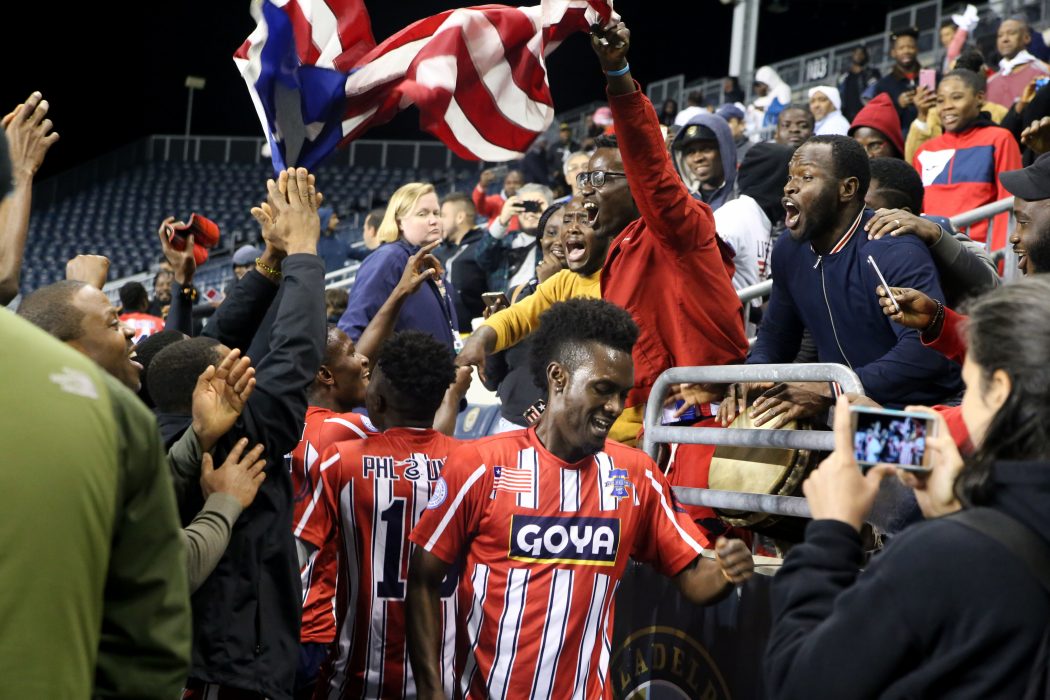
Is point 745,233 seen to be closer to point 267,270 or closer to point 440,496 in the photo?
point 267,270

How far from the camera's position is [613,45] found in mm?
4258

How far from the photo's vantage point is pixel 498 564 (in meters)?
3.49

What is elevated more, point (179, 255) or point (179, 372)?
point (179, 255)

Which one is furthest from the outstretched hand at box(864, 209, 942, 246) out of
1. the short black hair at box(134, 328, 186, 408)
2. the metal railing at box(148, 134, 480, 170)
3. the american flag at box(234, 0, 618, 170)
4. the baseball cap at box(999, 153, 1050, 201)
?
the metal railing at box(148, 134, 480, 170)

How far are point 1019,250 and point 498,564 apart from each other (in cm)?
194

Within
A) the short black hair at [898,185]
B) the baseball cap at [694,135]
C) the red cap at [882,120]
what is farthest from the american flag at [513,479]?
the red cap at [882,120]

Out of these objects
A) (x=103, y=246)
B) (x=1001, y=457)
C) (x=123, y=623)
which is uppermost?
(x=1001, y=457)

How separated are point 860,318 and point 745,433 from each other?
2.91ft

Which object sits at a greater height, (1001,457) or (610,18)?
(610,18)

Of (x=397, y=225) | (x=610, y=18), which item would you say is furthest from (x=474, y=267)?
(x=610, y=18)

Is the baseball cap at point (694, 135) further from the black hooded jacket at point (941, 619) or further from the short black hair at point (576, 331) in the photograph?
the black hooded jacket at point (941, 619)

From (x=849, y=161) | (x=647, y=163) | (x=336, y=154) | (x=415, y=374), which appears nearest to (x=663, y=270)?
(x=647, y=163)

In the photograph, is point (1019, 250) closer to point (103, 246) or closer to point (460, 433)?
point (460, 433)

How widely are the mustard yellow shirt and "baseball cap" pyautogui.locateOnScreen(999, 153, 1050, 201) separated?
176cm
